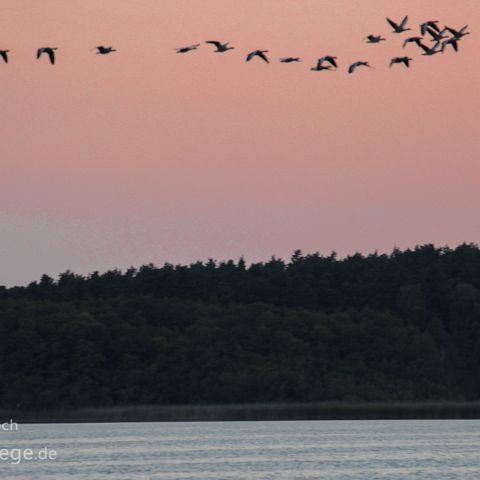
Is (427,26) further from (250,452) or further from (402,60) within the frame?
(250,452)

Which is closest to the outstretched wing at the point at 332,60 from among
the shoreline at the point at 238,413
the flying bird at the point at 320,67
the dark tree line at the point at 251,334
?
the flying bird at the point at 320,67

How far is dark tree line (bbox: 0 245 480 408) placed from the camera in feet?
431

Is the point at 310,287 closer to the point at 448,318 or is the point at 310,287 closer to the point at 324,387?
the point at 448,318

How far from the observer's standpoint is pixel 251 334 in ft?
469

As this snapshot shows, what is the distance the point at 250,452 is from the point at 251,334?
62.7 metres

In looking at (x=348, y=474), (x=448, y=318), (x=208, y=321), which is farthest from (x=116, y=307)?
(x=348, y=474)

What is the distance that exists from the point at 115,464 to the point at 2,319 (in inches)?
2832

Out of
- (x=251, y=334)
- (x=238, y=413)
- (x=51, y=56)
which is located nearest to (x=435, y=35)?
(x=51, y=56)

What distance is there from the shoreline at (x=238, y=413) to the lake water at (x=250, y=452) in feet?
40.5

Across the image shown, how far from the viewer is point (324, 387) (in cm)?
13375

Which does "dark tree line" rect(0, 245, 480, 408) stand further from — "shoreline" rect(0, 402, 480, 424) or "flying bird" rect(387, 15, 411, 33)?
"flying bird" rect(387, 15, 411, 33)

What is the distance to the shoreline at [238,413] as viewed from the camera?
411 feet

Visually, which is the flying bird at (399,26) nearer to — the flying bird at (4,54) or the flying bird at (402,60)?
the flying bird at (402,60)

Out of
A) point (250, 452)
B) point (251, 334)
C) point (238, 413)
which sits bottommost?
point (250, 452)
